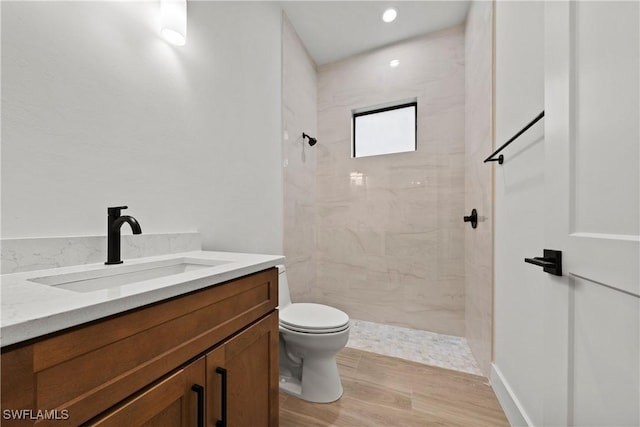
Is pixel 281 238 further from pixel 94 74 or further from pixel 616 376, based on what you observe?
pixel 616 376

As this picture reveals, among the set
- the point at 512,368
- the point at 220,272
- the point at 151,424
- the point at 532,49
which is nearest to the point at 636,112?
the point at 532,49

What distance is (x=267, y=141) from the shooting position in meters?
1.92

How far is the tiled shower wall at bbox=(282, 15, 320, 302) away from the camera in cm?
218

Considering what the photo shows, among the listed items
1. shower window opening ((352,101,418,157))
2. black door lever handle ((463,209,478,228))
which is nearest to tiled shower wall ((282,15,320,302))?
shower window opening ((352,101,418,157))

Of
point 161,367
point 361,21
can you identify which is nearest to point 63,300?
point 161,367

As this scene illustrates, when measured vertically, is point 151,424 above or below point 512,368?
above

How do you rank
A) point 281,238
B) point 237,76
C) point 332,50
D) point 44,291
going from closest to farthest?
point 44,291 < point 237,76 < point 281,238 < point 332,50

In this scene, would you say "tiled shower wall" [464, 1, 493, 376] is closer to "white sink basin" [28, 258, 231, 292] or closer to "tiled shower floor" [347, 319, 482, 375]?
"tiled shower floor" [347, 319, 482, 375]

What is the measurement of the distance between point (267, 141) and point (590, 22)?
5.52 feet

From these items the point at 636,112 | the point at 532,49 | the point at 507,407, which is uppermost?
the point at 532,49

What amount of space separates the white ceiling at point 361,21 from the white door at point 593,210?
1.70m

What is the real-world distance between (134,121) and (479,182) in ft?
6.72

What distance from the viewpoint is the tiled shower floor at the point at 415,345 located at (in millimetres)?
1845

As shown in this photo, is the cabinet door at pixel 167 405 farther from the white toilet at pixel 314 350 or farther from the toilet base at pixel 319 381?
the toilet base at pixel 319 381
